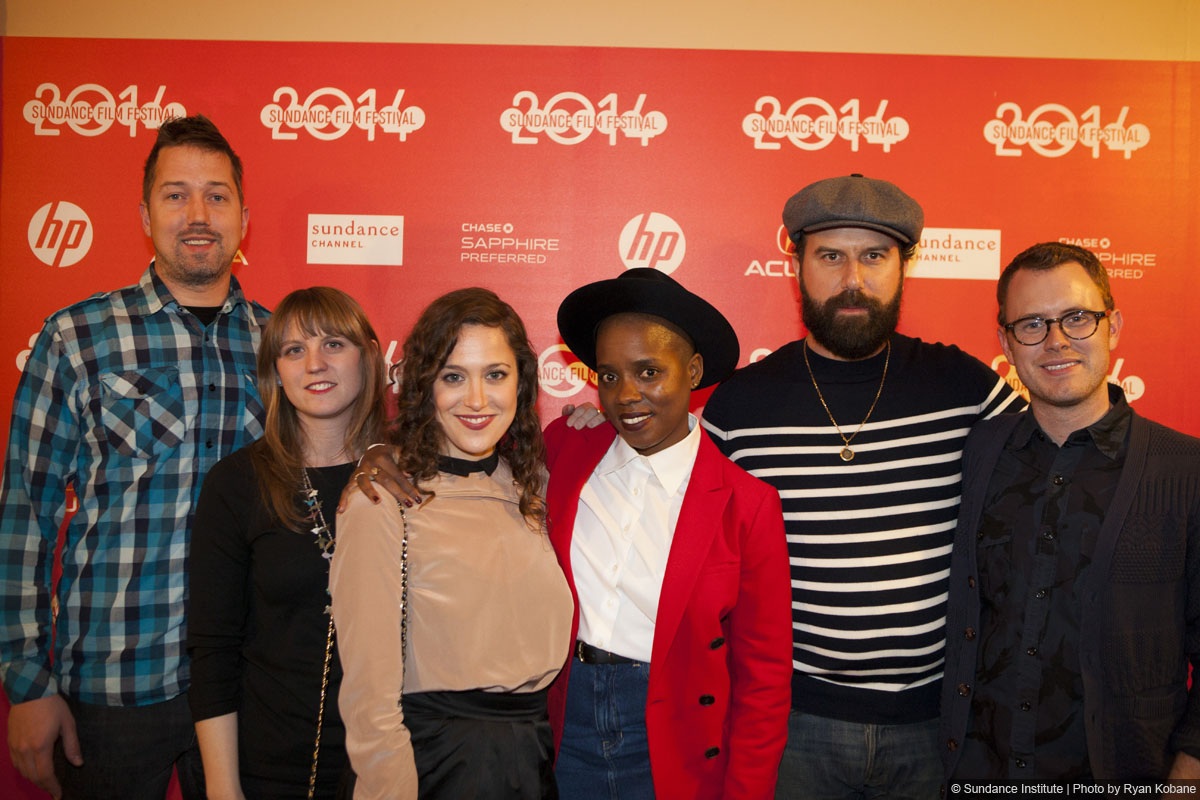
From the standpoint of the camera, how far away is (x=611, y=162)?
358cm

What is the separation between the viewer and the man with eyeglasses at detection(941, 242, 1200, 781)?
2.03 meters

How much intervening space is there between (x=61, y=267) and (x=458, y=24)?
214 centimetres

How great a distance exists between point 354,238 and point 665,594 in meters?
2.35

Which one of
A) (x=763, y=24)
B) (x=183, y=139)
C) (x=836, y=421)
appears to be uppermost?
(x=763, y=24)

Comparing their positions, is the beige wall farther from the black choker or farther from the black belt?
the black belt

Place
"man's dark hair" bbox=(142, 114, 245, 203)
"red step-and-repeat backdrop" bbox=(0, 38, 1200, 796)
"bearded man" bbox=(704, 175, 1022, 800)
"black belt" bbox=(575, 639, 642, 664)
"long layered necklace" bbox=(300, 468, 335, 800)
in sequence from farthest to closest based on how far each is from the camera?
1. "red step-and-repeat backdrop" bbox=(0, 38, 1200, 796)
2. "man's dark hair" bbox=(142, 114, 245, 203)
3. "bearded man" bbox=(704, 175, 1022, 800)
4. "black belt" bbox=(575, 639, 642, 664)
5. "long layered necklace" bbox=(300, 468, 335, 800)

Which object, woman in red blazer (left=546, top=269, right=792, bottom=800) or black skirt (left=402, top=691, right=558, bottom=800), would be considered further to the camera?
woman in red blazer (left=546, top=269, right=792, bottom=800)

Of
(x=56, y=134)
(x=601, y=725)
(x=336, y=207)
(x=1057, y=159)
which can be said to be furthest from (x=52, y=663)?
(x=1057, y=159)

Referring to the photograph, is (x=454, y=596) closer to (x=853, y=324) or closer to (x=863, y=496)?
(x=863, y=496)

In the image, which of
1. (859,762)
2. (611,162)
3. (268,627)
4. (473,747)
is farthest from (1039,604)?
(611,162)

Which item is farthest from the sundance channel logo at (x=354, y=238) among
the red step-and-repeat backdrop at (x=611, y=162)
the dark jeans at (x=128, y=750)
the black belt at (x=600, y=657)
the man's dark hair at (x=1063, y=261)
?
the man's dark hair at (x=1063, y=261)

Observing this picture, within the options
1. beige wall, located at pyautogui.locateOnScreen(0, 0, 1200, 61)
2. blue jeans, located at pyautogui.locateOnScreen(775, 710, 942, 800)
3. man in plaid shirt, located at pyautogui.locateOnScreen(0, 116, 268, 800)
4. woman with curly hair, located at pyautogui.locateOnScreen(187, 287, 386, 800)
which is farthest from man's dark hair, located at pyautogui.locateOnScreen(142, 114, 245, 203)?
blue jeans, located at pyautogui.locateOnScreen(775, 710, 942, 800)

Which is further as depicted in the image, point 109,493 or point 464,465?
point 109,493

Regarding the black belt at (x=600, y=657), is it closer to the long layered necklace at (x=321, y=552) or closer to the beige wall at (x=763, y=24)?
the long layered necklace at (x=321, y=552)
